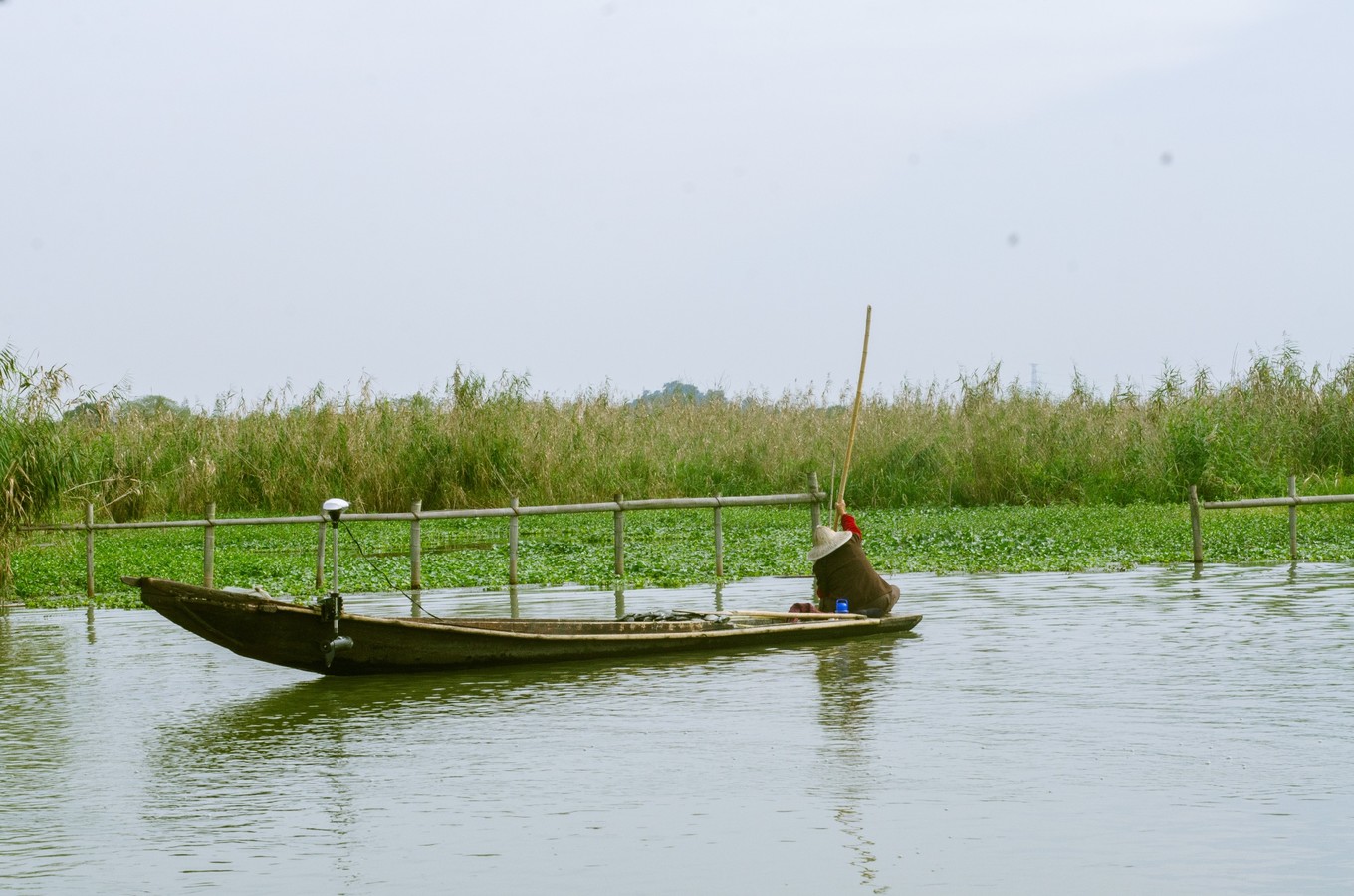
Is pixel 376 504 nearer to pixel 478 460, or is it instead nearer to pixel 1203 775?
pixel 478 460

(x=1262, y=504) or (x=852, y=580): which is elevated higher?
(x=1262, y=504)

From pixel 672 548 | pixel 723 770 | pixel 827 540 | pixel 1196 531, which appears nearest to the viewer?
pixel 723 770

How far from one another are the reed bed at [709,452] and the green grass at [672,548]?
72 cm

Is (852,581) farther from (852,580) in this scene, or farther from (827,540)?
(827,540)

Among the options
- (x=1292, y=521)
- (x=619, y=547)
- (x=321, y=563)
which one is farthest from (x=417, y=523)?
(x=1292, y=521)

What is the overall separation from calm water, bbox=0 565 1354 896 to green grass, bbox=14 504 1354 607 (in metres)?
4.98

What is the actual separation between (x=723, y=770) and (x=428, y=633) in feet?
11.2

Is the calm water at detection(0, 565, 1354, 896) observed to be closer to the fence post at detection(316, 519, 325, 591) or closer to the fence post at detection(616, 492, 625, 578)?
the fence post at detection(316, 519, 325, 591)

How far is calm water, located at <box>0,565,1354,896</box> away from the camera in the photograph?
18.9 ft

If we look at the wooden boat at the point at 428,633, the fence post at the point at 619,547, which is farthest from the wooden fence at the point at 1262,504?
the wooden boat at the point at 428,633

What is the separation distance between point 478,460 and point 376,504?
1.63 m

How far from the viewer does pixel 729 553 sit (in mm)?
18906

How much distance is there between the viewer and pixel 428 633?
10.3 m

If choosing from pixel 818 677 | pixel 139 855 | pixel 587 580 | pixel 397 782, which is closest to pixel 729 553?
pixel 587 580
